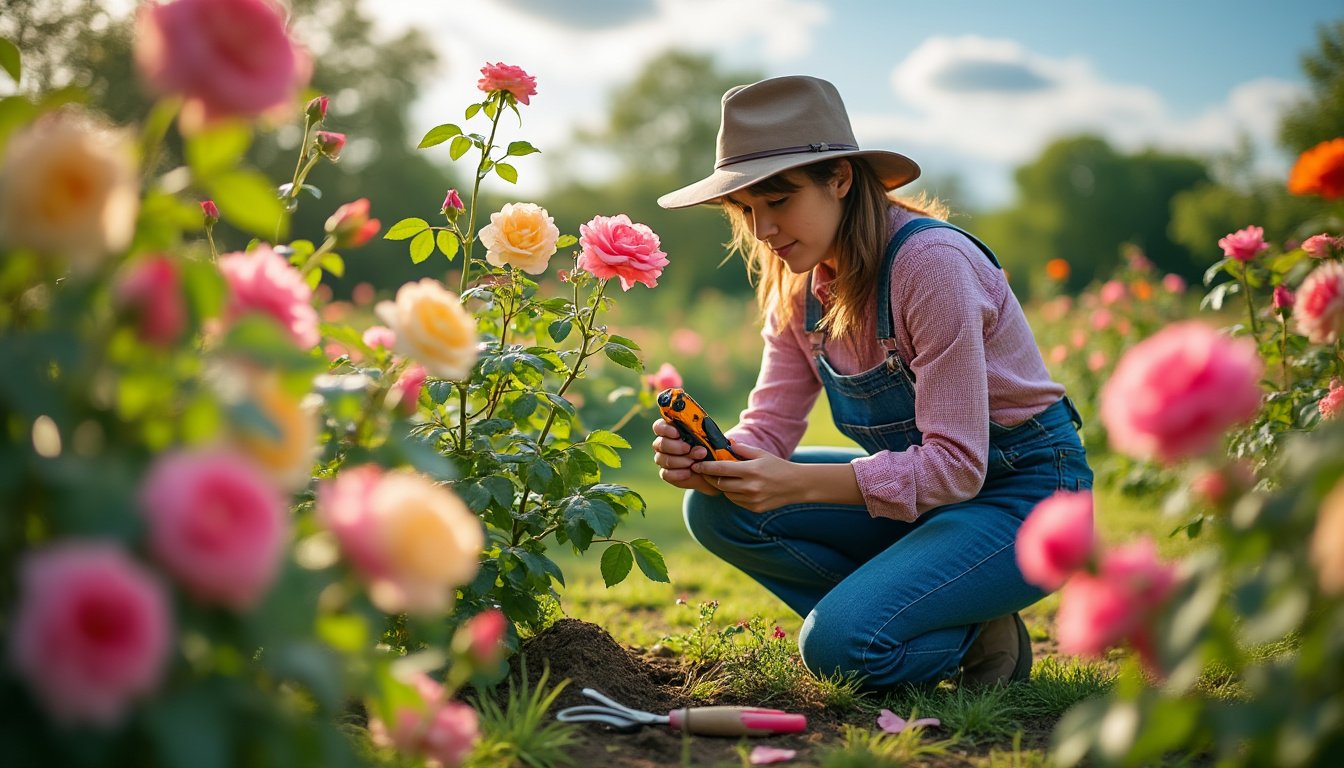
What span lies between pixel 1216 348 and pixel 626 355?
128 centimetres

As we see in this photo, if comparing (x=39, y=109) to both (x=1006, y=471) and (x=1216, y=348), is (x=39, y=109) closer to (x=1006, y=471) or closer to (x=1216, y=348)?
(x=1216, y=348)

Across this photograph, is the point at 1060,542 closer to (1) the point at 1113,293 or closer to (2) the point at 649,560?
(2) the point at 649,560

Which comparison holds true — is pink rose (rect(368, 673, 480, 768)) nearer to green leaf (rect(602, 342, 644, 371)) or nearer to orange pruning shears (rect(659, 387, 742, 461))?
green leaf (rect(602, 342, 644, 371))

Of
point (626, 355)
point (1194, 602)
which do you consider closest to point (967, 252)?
point (626, 355)

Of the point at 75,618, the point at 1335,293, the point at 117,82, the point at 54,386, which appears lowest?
the point at 117,82

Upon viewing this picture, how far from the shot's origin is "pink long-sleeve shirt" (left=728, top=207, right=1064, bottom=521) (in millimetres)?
2117

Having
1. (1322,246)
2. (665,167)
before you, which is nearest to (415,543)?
(1322,246)

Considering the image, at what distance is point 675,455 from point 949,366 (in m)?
0.65

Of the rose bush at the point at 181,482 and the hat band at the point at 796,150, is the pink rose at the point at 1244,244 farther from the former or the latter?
the rose bush at the point at 181,482

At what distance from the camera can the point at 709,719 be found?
1.80m

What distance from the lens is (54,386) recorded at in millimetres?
896

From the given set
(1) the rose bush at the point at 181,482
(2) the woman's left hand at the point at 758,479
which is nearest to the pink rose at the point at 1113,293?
(2) the woman's left hand at the point at 758,479

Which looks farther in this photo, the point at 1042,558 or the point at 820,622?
the point at 820,622

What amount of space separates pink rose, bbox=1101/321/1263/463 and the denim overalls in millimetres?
1190
